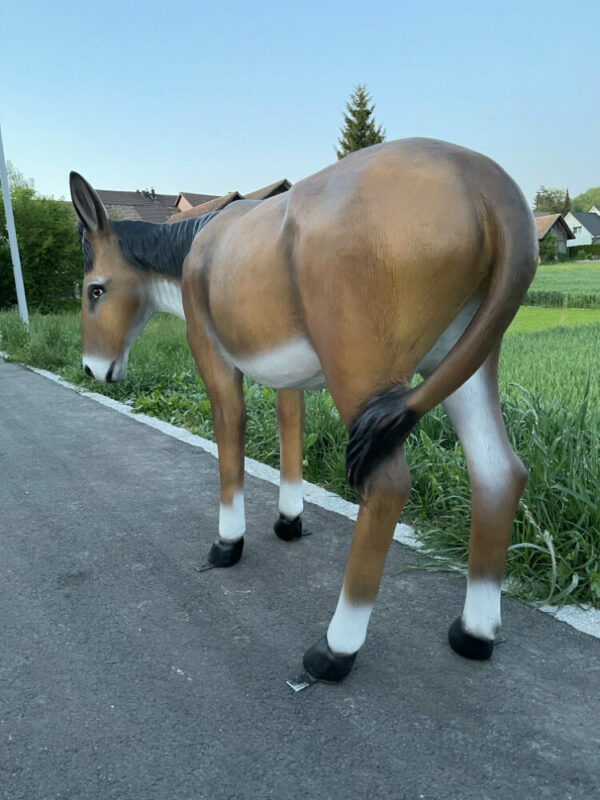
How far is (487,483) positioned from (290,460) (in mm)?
1203

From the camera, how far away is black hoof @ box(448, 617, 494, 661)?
2.06 meters

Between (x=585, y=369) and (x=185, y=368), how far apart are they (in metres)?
4.47

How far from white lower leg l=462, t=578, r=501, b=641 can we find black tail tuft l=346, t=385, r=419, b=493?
649 millimetres

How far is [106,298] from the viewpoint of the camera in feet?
9.27

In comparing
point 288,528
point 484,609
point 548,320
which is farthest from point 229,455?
point 548,320

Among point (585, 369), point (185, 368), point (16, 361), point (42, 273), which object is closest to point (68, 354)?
point (16, 361)

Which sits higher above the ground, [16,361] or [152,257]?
[152,257]

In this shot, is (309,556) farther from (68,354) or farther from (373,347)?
(68,354)

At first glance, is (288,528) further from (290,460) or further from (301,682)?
(301,682)

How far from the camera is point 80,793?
5.22 ft

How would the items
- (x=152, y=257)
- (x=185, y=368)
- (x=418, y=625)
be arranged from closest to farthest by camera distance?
(x=418, y=625)
(x=152, y=257)
(x=185, y=368)

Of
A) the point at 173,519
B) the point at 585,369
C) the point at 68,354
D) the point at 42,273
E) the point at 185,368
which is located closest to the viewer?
the point at 173,519

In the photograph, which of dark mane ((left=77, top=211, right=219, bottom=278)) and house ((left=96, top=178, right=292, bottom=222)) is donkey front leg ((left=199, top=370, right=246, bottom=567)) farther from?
house ((left=96, top=178, right=292, bottom=222))

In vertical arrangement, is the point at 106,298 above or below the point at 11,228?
below
